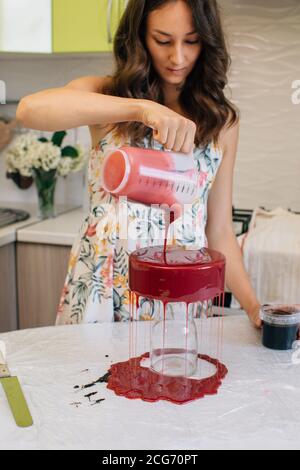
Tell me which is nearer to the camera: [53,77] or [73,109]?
[73,109]

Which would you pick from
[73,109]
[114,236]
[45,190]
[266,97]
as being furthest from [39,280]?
[73,109]

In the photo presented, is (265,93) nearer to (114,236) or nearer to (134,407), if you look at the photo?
(114,236)

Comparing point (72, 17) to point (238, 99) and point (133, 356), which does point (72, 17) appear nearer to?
point (238, 99)

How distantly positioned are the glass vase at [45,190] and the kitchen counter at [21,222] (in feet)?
0.12

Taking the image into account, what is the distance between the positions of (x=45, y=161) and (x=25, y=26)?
0.50 meters

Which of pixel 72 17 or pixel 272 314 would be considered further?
pixel 72 17

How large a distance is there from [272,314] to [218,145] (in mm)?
470

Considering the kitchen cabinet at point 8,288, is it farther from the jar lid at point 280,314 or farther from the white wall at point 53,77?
the jar lid at point 280,314

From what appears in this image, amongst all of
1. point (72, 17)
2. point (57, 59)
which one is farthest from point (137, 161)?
point (57, 59)

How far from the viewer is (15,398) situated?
3.14 ft

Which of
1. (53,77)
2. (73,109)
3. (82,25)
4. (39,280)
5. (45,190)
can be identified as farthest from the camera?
(53,77)

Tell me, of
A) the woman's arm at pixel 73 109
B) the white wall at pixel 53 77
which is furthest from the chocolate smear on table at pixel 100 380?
the white wall at pixel 53 77

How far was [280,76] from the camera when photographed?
228cm

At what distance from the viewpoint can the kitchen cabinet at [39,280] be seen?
2227 millimetres
